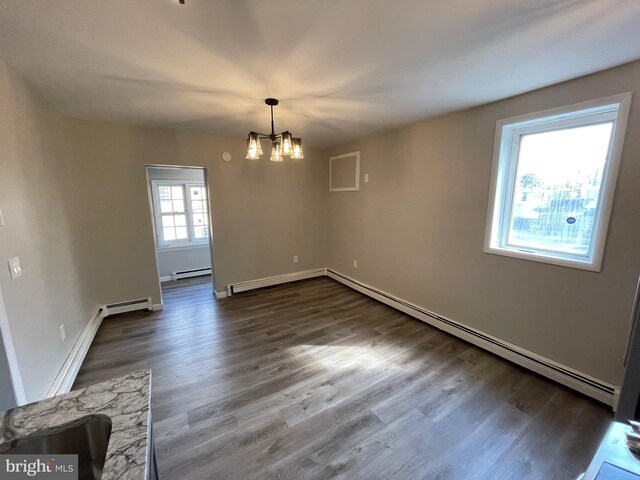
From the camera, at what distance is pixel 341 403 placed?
1.88 metres

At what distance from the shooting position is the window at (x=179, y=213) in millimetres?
4711

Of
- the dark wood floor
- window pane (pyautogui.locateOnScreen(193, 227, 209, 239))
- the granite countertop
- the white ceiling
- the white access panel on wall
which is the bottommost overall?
the dark wood floor

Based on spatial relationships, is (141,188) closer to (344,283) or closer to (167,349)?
(167,349)

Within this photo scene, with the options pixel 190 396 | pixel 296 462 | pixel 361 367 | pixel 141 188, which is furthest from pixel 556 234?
pixel 141 188

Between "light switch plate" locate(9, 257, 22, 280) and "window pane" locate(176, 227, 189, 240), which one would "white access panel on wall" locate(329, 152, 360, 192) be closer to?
"window pane" locate(176, 227, 189, 240)

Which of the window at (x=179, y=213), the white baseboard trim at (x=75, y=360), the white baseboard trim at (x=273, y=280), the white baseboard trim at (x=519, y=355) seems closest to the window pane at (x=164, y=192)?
the window at (x=179, y=213)

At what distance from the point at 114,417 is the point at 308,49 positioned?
1.95 metres

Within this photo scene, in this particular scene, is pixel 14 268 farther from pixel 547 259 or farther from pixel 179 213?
pixel 547 259

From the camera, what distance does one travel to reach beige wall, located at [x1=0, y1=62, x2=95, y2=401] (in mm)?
1547

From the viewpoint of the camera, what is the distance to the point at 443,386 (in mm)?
2045

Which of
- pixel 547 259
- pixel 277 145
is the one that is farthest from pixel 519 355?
pixel 277 145

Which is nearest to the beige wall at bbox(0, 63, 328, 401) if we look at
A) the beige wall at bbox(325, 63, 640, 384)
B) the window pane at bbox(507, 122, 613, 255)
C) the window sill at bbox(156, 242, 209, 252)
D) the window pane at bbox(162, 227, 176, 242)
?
the beige wall at bbox(325, 63, 640, 384)

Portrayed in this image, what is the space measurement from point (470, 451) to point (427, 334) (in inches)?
52.7

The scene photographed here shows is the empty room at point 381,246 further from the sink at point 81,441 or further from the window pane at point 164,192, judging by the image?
the window pane at point 164,192
